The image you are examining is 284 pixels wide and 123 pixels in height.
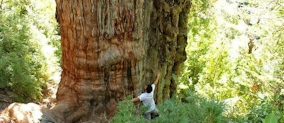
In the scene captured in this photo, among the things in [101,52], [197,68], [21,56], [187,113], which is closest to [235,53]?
[197,68]

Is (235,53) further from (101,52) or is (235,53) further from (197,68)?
(101,52)

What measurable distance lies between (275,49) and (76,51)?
3941 millimetres

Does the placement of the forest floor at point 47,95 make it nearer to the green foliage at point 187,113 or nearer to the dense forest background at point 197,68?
the dense forest background at point 197,68

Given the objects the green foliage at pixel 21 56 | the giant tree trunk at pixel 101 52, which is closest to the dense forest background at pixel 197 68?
the green foliage at pixel 21 56

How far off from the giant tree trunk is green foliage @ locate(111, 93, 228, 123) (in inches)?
60.1

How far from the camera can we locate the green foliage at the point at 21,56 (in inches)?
219

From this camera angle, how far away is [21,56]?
5945mm

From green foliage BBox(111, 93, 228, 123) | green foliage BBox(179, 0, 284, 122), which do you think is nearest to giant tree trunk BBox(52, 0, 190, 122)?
green foliage BBox(179, 0, 284, 122)

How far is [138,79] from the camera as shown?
4.68m

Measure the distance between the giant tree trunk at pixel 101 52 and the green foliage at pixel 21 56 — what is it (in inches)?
49.3

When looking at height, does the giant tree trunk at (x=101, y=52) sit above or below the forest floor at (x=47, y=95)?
above

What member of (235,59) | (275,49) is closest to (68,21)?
(275,49)

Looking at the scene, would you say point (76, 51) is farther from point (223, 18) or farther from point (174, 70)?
point (223, 18)

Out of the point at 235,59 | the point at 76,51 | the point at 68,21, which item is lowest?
the point at 235,59
